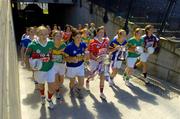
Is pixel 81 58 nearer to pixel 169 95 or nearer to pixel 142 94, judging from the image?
pixel 142 94

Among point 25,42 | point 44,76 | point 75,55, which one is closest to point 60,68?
point 75,55

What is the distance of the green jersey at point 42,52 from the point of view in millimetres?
6395

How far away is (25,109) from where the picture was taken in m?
6.91

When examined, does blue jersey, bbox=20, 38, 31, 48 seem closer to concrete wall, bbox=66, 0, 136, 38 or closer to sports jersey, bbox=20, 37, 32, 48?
sports jersey, bbox=20, 37, 32, 48

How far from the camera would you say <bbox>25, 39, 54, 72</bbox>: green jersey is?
639cm

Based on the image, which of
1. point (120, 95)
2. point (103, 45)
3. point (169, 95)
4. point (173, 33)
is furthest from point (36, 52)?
point (173, 33)

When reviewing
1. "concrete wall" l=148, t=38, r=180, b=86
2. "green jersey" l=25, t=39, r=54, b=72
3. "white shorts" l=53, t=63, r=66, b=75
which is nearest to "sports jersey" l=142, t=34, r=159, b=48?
"concrete wall" l=148, t=38, r=180, b=86

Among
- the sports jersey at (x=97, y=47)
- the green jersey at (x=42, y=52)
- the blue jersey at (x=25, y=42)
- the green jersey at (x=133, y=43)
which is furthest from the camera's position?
the blue jersey at (x=25, y=42)

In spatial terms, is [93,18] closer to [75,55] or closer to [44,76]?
[75,55]

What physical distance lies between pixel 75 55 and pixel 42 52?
86 centimetres

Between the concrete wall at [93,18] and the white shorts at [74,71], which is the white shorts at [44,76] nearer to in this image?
the white shorts at [74,71]

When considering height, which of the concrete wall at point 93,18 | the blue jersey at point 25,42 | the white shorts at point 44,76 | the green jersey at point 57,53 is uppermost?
the concrete wall at point 93,18

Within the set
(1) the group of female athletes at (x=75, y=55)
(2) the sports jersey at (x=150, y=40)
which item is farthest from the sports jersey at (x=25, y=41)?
(2) the sports jersey at (x=150, y=40)

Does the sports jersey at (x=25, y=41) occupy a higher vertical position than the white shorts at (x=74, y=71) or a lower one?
higher
